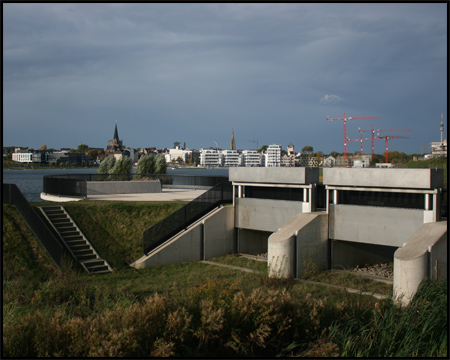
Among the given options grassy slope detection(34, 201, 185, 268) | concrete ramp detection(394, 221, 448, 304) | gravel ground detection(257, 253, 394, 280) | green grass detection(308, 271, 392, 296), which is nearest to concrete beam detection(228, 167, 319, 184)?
grassy slope detection(34, 201, 185, 268)

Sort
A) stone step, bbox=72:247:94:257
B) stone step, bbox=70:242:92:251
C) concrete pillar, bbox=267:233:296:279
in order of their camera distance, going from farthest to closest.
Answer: stone step, bbox=70:242:92:251 → stone step, bbox=72:247:94:257 → concrete pillar, bbox=267:233:296:279

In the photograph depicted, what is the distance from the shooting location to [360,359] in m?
8.02

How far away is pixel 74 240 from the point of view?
2041 cm

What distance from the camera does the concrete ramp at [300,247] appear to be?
1855 cm

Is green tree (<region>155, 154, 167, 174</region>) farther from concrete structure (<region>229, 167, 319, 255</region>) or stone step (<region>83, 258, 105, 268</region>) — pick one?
stone step (<region>83, 258, 105, 268</region>)

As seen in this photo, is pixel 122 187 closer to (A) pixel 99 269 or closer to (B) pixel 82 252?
(B) pixel 82 252

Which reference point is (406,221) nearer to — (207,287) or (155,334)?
(207,287)

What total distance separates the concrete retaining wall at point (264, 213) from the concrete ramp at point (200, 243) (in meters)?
0.66

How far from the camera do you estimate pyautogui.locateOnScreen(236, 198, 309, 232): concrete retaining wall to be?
22.4 m

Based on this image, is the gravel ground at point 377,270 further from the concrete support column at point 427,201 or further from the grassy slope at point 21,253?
the grassy slope at point 21,253

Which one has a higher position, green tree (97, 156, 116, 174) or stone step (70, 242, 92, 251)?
green tree (97, 156, 116, 174)

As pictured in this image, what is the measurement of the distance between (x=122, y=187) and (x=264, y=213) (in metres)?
13.1

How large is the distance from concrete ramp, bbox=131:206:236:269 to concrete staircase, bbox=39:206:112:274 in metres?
1.79

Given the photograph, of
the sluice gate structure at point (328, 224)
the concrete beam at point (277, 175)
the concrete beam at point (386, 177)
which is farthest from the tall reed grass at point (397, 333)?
the concrete beam at point (277, 175)
